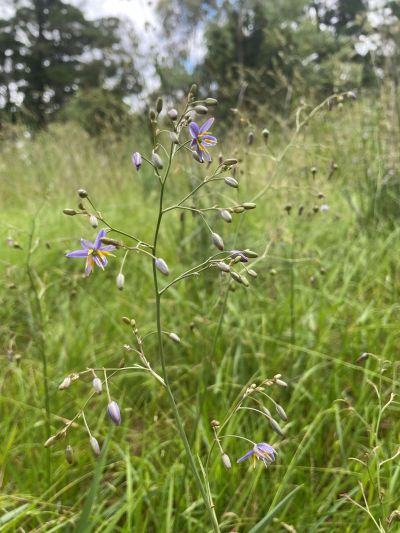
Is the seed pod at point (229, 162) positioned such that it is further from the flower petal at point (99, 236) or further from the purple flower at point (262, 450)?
the purple flower at point (262, 450)

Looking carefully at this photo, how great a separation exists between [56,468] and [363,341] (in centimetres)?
125

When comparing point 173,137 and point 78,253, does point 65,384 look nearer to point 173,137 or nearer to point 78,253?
point 78,253

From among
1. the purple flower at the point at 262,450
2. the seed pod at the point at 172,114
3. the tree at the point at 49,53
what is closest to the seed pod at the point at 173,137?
the seed pod at the point at 172,114

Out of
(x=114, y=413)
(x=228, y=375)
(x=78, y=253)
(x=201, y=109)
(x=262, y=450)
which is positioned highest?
(x=201, y=109)

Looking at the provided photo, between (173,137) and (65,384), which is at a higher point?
(173,137)

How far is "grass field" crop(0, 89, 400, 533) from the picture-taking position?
1.42m

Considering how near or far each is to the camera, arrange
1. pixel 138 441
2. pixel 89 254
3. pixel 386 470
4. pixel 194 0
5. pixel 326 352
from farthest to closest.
Result: pixel 194 0
pixel 326 352
pixel 138 441
pixel 386 470
pixel 89 254

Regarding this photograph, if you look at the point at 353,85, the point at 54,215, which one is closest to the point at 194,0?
the point at 353,85

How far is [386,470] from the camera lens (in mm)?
1513

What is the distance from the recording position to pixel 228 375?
2.03 m

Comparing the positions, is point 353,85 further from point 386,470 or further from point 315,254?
point 386,470

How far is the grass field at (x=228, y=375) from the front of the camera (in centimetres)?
142

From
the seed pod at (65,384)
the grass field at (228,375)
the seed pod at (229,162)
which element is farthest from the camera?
the grass field at (228,375)

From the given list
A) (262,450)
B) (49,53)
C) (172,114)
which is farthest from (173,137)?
(49,53)
